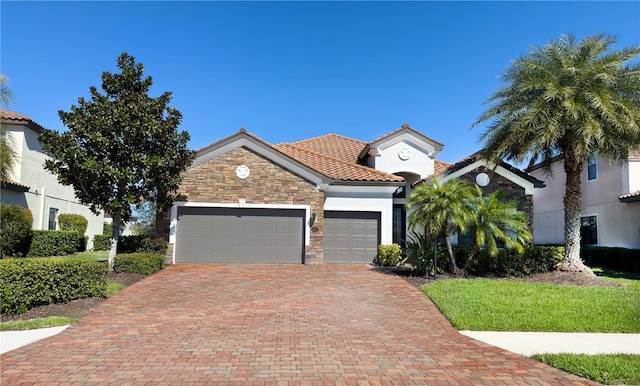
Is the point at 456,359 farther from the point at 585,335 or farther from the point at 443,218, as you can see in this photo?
the point at 443,218

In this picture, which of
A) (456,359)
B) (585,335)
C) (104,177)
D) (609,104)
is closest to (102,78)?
(104,177)

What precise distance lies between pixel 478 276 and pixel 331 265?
5665 millimetres

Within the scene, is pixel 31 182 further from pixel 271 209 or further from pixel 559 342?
pixel 559 342

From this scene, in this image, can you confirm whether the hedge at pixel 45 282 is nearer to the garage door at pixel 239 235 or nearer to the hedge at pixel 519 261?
the garage door at pixel 239 235

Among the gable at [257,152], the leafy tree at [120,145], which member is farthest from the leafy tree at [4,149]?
the gable at [257,152]

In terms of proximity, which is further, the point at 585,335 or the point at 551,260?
the point at 551,260

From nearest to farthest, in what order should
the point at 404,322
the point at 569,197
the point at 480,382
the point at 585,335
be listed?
the point at 480,382, the point at 585,335, the point at 404,322, the point at 569,197

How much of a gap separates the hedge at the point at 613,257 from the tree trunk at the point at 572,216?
599cm

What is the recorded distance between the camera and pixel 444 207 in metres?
12.8

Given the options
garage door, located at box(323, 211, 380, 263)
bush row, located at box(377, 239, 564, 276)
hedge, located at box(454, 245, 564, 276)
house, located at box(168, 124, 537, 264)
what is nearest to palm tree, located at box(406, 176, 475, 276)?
bush row, located at box(377, 239, 564, 276)

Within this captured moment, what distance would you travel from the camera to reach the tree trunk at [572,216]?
13672 mm

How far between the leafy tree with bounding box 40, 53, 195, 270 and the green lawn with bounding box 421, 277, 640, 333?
9444mm

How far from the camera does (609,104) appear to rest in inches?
484

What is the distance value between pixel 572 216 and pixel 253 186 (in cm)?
1183
